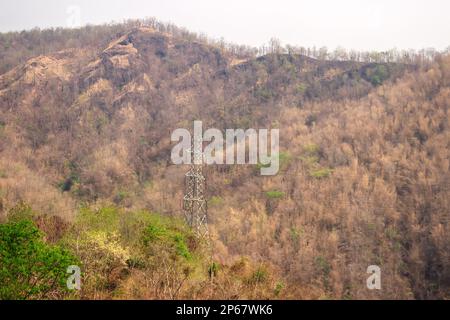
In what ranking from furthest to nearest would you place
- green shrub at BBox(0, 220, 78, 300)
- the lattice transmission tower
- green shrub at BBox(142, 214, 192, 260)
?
the lattice transmission tower, green shrub at BBox(142, 214, 192, 260), green shrub at BBox(0, 220, 78, 300)

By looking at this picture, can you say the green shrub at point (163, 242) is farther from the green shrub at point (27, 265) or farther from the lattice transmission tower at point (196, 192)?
the green shrub at point (27, 265)

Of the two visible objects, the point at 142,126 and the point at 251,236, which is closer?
the point at 251,236

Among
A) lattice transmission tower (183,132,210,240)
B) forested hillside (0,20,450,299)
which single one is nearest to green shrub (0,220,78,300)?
forested hillside (0,20,450,299)

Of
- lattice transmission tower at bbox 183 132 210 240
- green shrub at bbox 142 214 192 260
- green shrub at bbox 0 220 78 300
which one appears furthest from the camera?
lattice transmission tower at bbox 183 132 210 240

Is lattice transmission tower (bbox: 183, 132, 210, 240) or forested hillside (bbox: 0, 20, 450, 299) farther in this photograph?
lattice transmission tower (bbox: 183, 132, 210, 240)

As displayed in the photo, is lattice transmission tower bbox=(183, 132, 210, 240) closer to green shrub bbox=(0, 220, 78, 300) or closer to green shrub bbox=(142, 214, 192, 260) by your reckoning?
green shrub bbox=(142, 214, 192, 260)

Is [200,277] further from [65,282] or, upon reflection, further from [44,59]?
[44,59]
